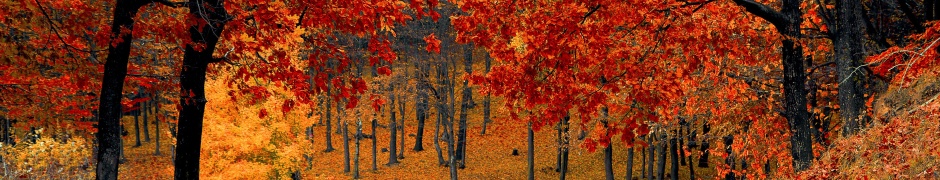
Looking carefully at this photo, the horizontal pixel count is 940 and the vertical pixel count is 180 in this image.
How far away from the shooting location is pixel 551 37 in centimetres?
755

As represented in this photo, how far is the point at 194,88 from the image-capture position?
871 cm

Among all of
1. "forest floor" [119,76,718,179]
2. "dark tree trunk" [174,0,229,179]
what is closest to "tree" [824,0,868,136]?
"forest floor" [119,76,718,179]

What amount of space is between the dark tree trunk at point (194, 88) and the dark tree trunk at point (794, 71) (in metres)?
6.35

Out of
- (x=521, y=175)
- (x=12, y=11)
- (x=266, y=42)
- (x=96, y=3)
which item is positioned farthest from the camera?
(x=521, y=175)

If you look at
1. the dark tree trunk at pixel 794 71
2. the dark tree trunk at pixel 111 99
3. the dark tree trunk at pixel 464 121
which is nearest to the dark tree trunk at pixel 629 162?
the dark tree trunk at pixel 464 121

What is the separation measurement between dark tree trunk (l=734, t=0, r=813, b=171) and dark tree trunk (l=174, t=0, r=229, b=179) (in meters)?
6.35

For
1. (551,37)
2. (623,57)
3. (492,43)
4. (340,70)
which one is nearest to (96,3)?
(340,70)

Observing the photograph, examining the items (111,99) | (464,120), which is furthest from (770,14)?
(464,120)

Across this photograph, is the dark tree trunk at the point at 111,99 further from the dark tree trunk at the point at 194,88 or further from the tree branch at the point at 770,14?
the tree branch at the point at 770,14

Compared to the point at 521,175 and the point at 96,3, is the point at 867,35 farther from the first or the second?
the point at 521,175

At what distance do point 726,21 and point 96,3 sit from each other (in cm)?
833

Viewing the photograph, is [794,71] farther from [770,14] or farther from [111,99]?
[111,99]

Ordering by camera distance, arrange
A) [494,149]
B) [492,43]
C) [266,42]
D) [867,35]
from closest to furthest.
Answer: [492,43], [266,42], [867,35], [494,149]

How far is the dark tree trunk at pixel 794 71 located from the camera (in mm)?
8008
